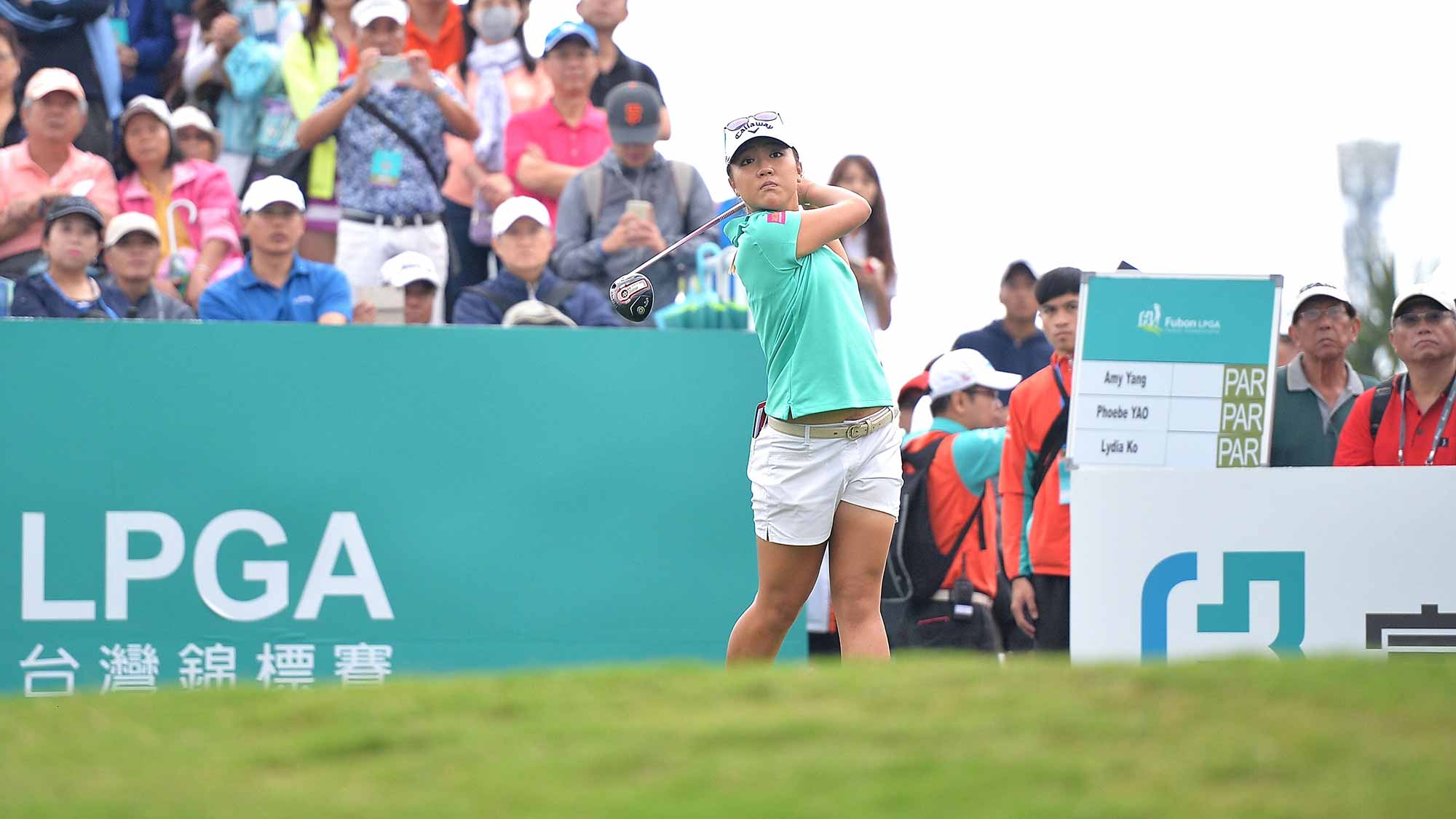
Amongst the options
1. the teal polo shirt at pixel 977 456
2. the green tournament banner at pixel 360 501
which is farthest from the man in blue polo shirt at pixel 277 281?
the teal polo shirt at pixel 977 456

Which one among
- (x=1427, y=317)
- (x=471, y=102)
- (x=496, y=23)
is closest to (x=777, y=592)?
(x=1427, y=317)

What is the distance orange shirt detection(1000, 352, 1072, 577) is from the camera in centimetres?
734

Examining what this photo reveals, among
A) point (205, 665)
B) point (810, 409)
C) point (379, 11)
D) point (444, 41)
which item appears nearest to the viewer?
point (810, 409)

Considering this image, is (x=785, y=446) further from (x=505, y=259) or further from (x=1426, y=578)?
(x=505, y=259)

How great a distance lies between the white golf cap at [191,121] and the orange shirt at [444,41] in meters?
1.39

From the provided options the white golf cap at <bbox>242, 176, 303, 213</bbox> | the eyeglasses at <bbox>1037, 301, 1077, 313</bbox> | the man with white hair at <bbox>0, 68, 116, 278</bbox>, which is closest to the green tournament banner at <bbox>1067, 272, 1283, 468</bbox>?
the eyeglasses at <bbox>1037, 301, 1077, 313</bbox>

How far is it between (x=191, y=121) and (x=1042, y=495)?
236 inches

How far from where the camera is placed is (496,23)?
11406 millimetres

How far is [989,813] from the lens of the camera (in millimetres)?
3111

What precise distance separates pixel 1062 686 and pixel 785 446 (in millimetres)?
2097

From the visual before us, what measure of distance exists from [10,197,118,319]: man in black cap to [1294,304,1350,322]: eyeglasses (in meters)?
5.58

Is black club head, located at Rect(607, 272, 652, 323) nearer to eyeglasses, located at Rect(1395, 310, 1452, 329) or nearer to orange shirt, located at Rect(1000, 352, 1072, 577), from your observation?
orange shirt, located at Rect(1000, 352, 1072, 577)

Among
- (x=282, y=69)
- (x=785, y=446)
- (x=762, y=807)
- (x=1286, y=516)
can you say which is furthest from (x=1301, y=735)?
(x=282, y=69)

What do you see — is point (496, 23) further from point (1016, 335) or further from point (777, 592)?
point (777, 592)
